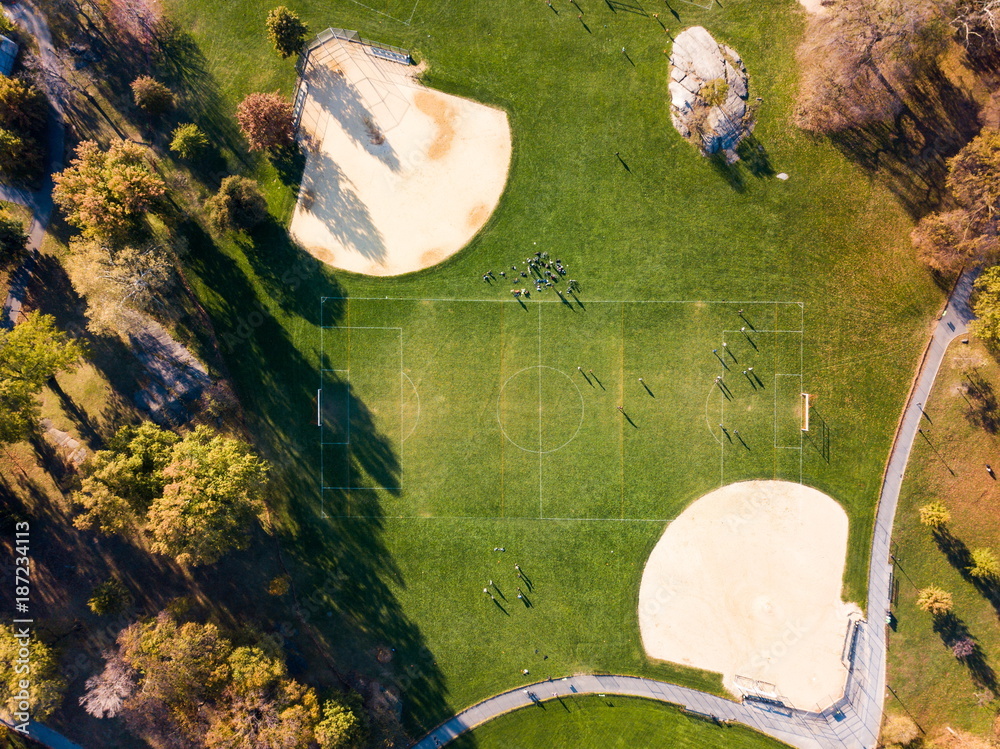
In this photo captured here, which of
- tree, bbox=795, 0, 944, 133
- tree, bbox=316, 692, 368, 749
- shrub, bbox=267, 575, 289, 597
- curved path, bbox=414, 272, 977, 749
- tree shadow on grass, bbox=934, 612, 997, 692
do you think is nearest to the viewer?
tree, bbox=316, 692, 368, 749

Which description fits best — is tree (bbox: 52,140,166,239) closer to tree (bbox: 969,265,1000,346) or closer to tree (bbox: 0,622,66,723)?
tree (bbox: 0,622,66,723)

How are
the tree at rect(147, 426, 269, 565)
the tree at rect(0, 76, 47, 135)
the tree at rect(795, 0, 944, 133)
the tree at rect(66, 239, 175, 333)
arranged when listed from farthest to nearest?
1. the tree at rect(0, 76, 47, 135)
2. the tree at rect(795, 0, 944, 133)
3. the tree at rect(66, 239, 175, 333)
4. the tree at rect(147, 426, 269, 565)

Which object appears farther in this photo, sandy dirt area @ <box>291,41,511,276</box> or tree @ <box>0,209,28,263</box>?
sandy dirt area @ <box>291,41,511,276</box>

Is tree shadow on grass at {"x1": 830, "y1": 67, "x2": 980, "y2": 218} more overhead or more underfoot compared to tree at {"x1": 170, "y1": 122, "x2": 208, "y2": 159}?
more underfoot

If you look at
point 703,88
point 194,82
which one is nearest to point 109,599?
point 194,82

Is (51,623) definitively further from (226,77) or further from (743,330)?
(743,330)

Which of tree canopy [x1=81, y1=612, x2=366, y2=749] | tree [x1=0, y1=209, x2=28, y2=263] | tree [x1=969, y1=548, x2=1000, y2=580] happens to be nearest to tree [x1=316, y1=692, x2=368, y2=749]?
tree canopy [x1=81, y1=612, x2=366, y2=749]
